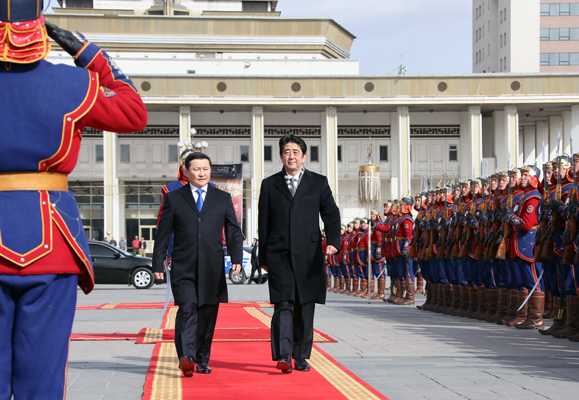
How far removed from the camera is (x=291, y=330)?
267 inches

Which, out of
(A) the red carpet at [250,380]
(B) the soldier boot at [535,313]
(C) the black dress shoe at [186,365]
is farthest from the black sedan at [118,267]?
(C) the black dress shoe at [186,365]

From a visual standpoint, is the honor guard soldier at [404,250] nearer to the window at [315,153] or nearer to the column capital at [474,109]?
the column capital at [474,109]

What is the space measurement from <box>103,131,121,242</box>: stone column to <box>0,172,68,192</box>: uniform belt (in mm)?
49253

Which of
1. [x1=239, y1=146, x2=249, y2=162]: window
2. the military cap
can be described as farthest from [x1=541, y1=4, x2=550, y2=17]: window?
the military cap

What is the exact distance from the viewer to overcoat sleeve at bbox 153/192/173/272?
704cm

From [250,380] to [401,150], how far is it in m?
48.0

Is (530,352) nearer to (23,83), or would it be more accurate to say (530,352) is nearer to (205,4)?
(23,83)

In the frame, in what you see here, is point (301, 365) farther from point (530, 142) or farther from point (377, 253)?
point (530, 142)

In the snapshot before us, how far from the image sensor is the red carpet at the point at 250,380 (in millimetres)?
5676

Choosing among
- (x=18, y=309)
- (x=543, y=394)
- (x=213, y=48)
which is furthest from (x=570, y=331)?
(x=213, y=48)

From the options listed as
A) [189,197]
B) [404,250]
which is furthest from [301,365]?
[404,250]

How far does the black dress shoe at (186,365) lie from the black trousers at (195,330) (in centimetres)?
12

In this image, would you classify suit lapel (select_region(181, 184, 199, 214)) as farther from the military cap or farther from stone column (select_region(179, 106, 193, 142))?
stone column (select_region(179, 106, 193, 142))

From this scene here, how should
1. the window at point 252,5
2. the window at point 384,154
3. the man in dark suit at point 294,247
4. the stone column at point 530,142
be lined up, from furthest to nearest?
the window at point 252,5
the stone column at point 530,142
the window at point 384,154
the man in dark suit at point 294,247
